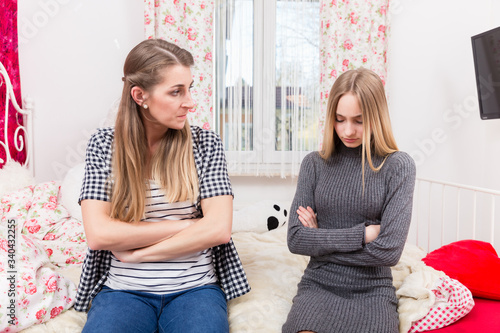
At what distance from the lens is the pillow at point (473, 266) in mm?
1410

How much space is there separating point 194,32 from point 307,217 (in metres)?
1.47

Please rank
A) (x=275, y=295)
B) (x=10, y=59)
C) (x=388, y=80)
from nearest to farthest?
1. (x=275, y=295)
2. (x=10, y=59)
3. (x=388, y=80)

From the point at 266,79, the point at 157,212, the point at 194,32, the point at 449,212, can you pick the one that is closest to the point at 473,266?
the point at 157,212

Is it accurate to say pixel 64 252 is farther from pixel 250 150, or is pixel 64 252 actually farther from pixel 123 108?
pixel 250 150

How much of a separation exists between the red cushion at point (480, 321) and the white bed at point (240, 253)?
0.11 metres

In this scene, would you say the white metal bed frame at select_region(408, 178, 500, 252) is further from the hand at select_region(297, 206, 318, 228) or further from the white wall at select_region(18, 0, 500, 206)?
the hand at select_region(297, 206, 318, 228)

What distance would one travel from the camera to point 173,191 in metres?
1.22

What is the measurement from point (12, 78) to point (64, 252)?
3.56ft

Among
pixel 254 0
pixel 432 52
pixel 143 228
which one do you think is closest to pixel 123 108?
pixel 143 228

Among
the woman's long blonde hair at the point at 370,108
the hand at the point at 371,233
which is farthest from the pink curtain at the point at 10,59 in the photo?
A: the hand at the point at 371,233

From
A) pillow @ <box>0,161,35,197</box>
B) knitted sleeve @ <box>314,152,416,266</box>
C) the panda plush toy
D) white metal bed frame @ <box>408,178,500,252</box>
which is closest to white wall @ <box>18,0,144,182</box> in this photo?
pillow @ <box>0,161,35,197</box>

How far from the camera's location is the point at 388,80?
2.52m

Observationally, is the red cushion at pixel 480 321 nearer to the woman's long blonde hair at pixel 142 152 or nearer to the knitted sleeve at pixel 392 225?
the knitted sleeve at pixel 392 225

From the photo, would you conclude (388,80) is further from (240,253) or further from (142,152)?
(142,152)
